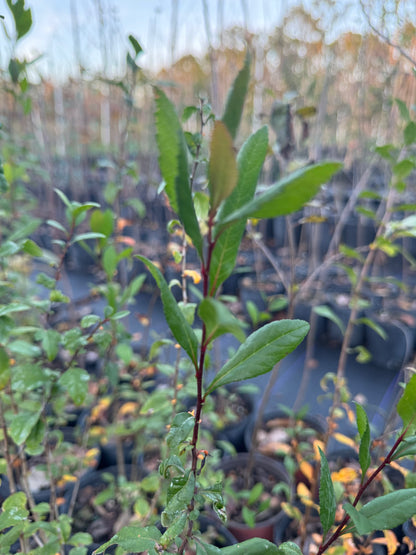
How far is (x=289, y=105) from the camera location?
140 cm

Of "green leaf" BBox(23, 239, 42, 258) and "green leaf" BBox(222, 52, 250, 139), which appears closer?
"green leaf" BBox(222, 52, 250, 139)

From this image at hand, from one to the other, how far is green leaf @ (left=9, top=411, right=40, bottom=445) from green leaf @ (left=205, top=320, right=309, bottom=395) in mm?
546

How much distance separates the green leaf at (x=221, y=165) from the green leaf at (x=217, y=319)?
10cm

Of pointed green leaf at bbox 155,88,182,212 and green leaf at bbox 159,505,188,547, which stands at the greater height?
pointed green leaf at bbox 155,88,182,212

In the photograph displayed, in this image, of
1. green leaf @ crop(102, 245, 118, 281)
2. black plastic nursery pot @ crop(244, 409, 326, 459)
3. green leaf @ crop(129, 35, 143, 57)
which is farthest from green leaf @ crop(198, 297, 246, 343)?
black plastic nursery pot @ crop(244, 409, 326, 459)

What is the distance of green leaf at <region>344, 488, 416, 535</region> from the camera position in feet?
1.58

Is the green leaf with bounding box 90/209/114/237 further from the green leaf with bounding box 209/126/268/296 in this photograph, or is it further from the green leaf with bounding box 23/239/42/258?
the green leaf with bounding box 209/126/268/296

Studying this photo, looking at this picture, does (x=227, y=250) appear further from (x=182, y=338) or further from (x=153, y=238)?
(x=153, y=238)

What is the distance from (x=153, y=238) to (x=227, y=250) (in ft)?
13.4

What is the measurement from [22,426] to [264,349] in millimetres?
622

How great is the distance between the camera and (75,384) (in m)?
0.88

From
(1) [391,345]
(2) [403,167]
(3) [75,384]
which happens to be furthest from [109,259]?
(1) [391,345]

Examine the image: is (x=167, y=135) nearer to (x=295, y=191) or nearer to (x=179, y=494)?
(x=295, y=191)

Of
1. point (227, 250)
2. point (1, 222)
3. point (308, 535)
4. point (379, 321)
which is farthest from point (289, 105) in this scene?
point (1, 222)
